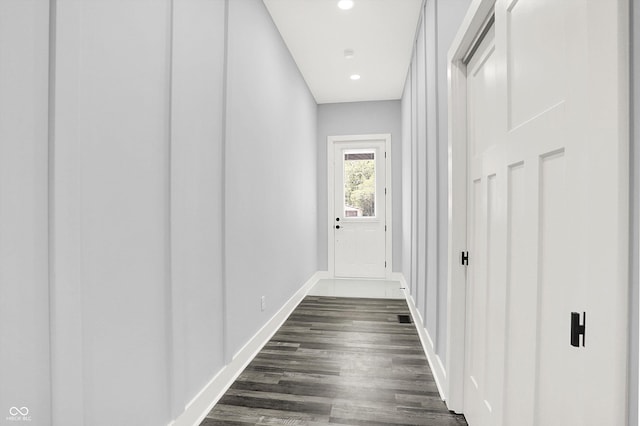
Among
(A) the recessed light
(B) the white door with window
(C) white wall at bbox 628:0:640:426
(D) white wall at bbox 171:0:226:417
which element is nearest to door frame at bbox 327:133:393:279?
(B) the white door with window

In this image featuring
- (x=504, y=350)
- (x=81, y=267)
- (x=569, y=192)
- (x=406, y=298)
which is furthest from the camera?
(x=406, y=298)

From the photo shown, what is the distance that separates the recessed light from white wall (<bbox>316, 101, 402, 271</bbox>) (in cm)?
253

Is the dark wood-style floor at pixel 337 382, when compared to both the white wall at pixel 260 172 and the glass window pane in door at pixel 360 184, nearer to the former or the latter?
the white wall at pixel 260 172

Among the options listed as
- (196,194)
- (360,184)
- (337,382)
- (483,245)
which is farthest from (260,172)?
(360,184)

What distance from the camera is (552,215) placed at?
88cm

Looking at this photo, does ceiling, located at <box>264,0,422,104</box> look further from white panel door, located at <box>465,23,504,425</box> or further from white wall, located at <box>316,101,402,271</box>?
white panel door, located at <box>465,23,504,425</box>

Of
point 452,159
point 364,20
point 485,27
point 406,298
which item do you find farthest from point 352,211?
point 485,27

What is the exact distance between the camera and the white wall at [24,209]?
806 millimetres

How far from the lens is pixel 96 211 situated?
1077mm

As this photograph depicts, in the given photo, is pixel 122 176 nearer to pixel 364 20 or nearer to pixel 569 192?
pixel 569 192

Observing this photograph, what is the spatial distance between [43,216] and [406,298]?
3.95m

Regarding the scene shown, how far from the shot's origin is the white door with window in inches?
212

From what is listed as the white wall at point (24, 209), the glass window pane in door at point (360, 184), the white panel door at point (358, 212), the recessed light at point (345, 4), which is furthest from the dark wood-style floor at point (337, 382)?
the recessed light at point (345, 4)

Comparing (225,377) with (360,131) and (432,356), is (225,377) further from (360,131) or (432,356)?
(360,131)
